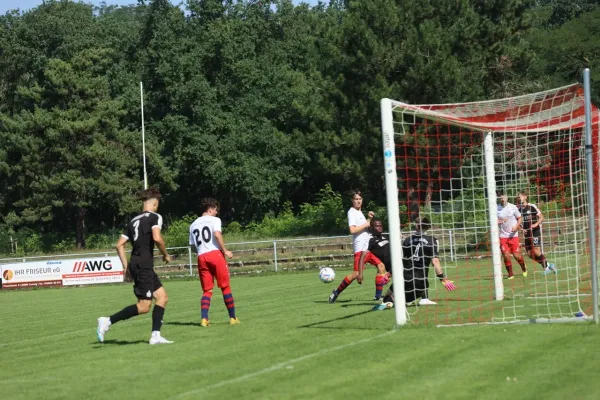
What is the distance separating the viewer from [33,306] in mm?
24953

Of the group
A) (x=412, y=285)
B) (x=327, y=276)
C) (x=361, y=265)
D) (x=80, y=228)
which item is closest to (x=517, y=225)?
(x=327, y=276)

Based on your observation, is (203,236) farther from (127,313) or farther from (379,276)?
(379,276)

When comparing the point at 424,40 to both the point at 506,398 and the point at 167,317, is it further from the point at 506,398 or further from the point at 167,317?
the point at 506,398

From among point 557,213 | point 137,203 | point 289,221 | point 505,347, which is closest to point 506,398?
point 505,347

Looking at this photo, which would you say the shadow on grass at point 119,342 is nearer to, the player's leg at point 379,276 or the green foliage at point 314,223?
the player's leg at point 379,276

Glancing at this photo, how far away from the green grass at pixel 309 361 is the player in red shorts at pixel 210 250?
0.66m

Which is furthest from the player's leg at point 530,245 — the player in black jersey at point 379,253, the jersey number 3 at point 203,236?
the jersey number 3 at point 203,236

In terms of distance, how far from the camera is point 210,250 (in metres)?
14.3

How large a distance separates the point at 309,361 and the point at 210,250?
4.71 m

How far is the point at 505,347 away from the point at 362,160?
37.5 metres

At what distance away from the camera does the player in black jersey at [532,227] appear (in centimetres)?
2055

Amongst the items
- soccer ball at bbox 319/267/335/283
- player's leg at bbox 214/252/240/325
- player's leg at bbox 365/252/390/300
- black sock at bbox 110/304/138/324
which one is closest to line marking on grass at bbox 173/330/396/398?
black sock at bbox 110/304/138/324

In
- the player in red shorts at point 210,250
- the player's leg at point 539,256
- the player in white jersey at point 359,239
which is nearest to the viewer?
the player in red shorts at point 210,250

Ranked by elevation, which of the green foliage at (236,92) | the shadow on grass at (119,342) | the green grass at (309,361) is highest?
the green foliage at (236,92)
